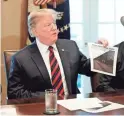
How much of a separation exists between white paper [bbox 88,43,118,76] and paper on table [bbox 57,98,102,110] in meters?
0.46

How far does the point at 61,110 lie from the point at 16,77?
0.73 m

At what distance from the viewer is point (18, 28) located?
10.8 feet

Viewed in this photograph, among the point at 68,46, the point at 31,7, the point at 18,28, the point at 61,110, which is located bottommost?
the point at 61,110

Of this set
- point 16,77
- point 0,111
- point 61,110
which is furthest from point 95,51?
point 0,111

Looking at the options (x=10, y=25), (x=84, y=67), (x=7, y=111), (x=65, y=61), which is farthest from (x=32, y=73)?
(x=10, y=25)

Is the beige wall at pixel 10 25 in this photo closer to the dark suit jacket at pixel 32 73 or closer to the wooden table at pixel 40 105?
the dark suit jacket at pixel 32 73

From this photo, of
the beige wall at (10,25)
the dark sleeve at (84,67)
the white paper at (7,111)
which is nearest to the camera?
the white paper at (7,111)

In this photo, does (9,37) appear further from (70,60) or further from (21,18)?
(70,60)

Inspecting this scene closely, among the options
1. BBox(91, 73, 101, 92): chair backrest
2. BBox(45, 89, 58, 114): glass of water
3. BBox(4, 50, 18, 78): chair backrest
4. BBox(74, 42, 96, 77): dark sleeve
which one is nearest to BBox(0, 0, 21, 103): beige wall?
BBox(4, 50, 18, 78): chair backrest

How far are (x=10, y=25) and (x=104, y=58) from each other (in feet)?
4.61

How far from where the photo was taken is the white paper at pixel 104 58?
7.31ft

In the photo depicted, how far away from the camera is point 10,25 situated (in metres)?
3.29

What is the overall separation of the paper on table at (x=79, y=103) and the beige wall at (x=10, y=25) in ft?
5.33

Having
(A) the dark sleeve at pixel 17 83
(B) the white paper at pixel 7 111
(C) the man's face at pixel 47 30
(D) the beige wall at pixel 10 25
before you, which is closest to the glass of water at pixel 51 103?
(B) the white paper at pixel 7 111
